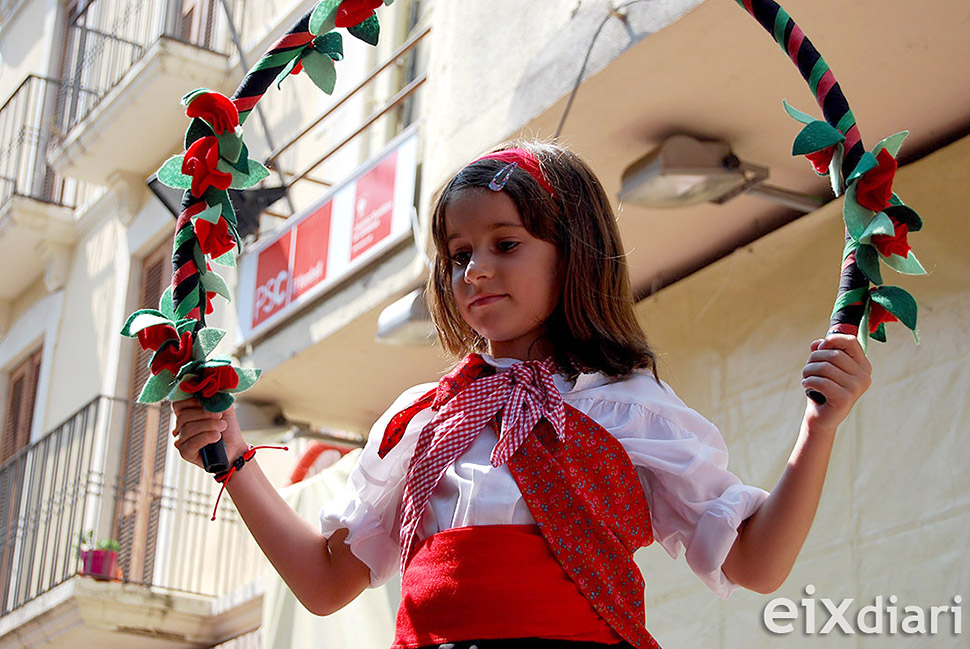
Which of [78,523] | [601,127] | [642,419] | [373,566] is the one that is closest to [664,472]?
[642,419]

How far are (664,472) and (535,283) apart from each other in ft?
1.24

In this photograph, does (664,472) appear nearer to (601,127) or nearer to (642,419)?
(642,419)

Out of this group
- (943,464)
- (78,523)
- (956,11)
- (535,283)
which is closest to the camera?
(535,283)

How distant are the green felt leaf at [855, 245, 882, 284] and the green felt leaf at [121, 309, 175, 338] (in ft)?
3.71

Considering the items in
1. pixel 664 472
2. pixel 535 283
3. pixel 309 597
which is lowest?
pixel 309 597

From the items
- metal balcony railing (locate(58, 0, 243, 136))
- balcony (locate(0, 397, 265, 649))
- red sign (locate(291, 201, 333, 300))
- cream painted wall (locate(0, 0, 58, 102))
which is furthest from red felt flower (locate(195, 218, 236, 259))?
cream painted wall (locate(0, 0, 58, 102))

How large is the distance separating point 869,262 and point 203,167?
1.17 metres

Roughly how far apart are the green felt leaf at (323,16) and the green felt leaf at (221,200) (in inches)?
15.7

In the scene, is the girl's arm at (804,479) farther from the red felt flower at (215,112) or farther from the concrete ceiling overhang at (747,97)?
the concrete ceiling overhang at (747,97)

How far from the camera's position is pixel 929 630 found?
411cm

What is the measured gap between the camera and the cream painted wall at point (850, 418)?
4.29m

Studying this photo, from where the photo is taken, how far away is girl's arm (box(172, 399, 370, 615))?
2.43 meters

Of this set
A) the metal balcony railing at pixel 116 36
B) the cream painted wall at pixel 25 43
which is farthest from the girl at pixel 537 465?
the cream painted wall at pixel 25 43
